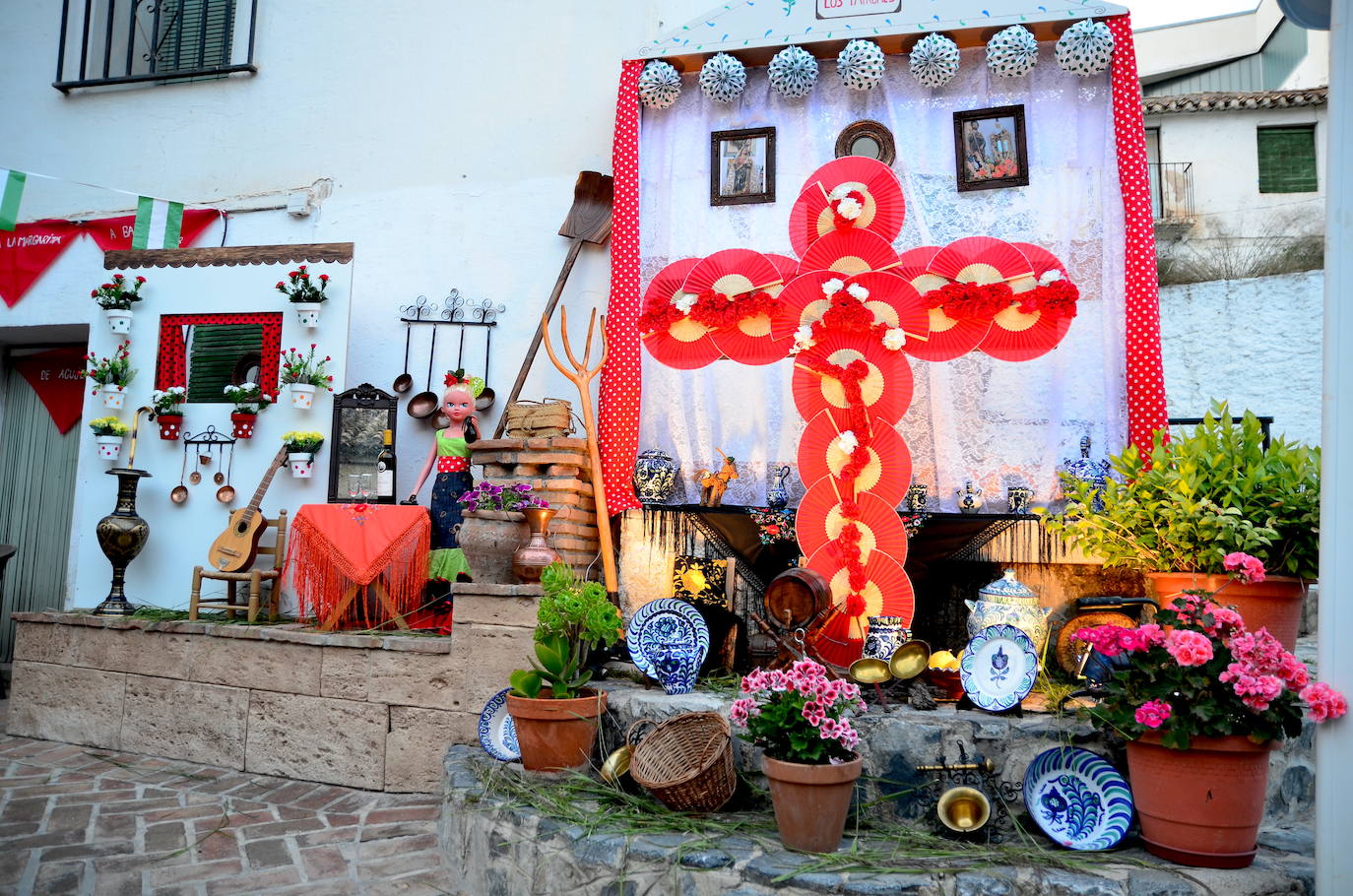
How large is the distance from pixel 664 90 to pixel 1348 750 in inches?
207

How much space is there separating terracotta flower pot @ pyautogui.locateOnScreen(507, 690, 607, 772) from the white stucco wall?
9.02 metres

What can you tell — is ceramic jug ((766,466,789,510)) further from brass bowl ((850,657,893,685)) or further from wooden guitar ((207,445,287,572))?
wooden guitar ((207,445,287,572))

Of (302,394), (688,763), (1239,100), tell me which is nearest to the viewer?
(688,763)

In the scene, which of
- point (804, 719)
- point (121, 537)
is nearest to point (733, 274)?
point (804, 719)

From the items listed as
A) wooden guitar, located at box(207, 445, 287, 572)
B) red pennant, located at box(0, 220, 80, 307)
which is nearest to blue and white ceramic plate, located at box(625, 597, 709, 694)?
wooden guitar, located at box(207, 445, 287, 572)

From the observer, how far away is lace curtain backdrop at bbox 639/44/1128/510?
18.7 ft

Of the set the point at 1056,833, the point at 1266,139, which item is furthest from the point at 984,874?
the point at 1266,139

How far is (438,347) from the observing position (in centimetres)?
699

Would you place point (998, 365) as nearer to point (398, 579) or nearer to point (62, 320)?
point (398, 579)

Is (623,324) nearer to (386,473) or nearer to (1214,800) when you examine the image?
(386,473)

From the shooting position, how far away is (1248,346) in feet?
36.1

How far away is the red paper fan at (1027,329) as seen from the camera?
5.71 meters

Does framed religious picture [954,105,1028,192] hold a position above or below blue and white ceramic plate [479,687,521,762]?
above

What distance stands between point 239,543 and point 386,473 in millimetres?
1009
